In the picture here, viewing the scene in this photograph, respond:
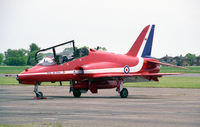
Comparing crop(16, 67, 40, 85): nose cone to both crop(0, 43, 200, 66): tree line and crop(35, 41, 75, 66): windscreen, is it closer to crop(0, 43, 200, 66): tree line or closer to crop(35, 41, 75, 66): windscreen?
crop(35, 41, 75, 66): windscreen

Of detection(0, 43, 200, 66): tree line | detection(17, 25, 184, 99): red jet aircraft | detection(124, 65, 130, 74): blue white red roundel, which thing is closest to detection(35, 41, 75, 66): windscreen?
detection(17, 25, 184, 99): red jet aircraft

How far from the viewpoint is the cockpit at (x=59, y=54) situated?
90.8ft

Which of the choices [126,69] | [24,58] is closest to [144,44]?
[126,69]

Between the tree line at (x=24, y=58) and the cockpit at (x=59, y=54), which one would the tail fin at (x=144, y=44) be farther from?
the tree line at (x=24, y=58)

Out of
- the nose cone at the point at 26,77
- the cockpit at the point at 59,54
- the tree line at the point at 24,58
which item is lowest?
the nose cone at the point at 26,77

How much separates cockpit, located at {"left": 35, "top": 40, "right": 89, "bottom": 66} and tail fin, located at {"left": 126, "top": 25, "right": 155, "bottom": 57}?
5.61 meters

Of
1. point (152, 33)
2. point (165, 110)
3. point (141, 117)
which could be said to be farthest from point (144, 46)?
point (141, 117)

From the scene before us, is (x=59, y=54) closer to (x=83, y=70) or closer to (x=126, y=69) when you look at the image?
(x=83, y=70)

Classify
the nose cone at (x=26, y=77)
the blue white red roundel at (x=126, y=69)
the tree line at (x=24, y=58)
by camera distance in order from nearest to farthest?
the nose cone at (x=26, y=77), the blue white red roundel at (x=126, y=69), the tree line at (x=24, y=58)

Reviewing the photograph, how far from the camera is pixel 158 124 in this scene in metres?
14.0

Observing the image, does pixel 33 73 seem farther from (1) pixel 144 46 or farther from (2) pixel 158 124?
(2) pixel 158 124

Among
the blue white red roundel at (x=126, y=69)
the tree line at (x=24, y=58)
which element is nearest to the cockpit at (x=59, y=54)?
the blue white red roundel at (x=126, y=69)

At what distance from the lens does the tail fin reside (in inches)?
1291

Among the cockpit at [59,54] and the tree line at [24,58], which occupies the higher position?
the tree line at [24,58]
